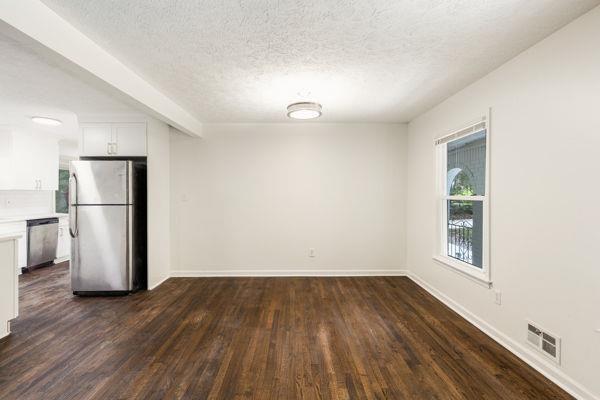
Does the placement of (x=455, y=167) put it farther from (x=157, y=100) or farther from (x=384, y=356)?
(x=157, y=100)

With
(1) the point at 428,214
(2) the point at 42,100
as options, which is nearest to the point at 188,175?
(2) the point at 42,100

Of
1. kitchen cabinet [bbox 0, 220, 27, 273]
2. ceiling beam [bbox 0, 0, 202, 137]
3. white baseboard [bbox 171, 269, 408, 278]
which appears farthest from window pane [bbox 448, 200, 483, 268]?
kitchen cabinet [bbox 0, 220, 27, 273]

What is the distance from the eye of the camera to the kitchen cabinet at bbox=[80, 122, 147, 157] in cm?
384

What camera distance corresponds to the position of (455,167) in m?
3.34

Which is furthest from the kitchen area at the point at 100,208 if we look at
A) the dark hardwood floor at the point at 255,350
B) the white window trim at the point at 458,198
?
the white window trim at the point at 458,198

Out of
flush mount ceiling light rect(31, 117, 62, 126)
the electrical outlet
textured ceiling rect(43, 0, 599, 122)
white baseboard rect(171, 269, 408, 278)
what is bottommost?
white baseboard rect(171, 269, 408, 278)

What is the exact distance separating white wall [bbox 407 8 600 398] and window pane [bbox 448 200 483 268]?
13.7 inches

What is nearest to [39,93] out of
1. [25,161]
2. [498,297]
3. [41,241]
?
[25,161]

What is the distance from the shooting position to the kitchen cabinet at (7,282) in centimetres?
251

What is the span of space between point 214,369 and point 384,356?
1372 mm

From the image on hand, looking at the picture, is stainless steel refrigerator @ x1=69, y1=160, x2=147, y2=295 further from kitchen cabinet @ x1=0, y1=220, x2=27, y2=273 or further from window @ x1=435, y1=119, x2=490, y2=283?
window @ x1=435, y1=119, x2=490, y2=283

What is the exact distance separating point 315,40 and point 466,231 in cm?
268

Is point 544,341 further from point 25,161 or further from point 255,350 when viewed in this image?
point 25,161

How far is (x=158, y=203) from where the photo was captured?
4.09 metres
